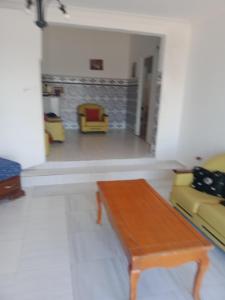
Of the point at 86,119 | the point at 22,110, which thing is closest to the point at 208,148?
the point at 22,110

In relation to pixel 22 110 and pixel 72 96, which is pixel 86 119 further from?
pixel 22 110

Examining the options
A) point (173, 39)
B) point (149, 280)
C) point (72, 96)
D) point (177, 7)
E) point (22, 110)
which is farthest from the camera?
point (72, 96)

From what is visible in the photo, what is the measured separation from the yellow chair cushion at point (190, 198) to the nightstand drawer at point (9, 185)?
2.09 m

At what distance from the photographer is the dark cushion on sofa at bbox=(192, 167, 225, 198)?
266 centimetres

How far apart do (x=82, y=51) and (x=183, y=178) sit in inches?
214

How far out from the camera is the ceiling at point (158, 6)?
123 inches

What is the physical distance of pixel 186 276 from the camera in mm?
2010

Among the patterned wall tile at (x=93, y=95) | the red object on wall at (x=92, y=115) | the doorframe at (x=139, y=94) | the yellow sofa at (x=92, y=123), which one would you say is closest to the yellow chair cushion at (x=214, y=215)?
the doorframe at (x=139, y=94)

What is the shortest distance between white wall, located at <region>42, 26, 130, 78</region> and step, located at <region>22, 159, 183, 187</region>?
3848 mm

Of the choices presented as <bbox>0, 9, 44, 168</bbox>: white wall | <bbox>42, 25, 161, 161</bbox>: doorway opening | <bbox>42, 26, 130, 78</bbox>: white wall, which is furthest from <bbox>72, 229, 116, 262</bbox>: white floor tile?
<bbox>42, 26, 130, 78</bbox>: white wall

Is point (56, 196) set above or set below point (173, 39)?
below

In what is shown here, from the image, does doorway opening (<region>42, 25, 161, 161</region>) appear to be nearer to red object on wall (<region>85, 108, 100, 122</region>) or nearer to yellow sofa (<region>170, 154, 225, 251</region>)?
red object on wall (<region>85, 108, 100, 122</region>)

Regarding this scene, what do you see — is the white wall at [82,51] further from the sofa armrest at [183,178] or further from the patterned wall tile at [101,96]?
the sofa armrest at [183,178]

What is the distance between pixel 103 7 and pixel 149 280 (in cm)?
350
